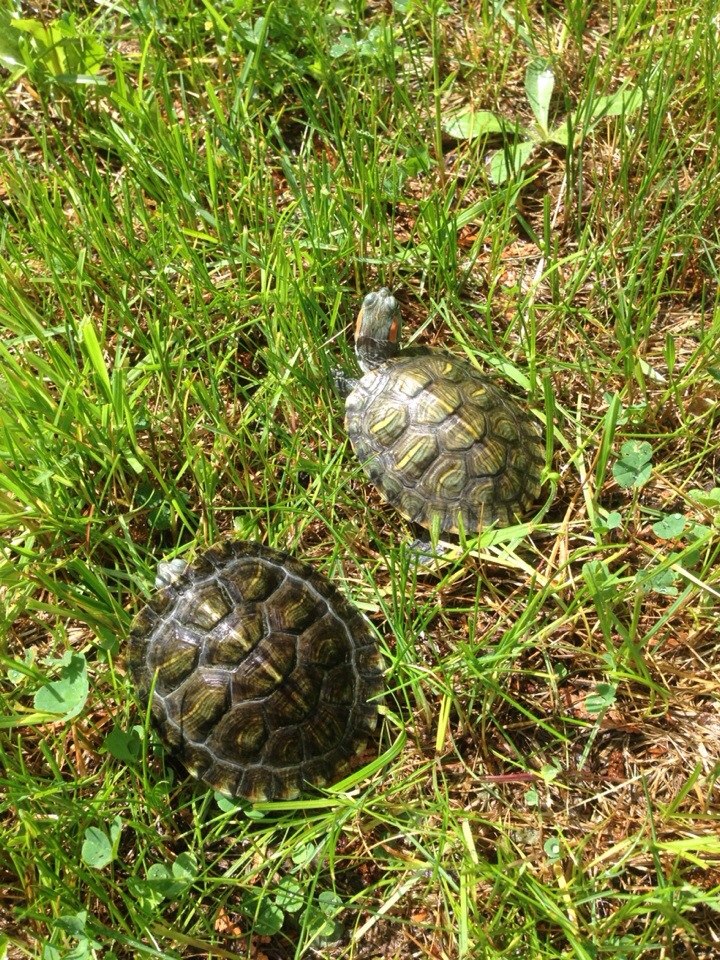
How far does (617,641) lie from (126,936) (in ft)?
6.55

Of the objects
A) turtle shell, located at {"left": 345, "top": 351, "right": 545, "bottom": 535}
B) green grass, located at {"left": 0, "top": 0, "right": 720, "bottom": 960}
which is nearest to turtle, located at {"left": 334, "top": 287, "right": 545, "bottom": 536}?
turtle shell, located at {"left": 345, "top": 351, "right": 545, "bottom": 535}

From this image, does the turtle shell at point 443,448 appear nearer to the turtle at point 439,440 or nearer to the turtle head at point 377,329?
the turtle at point 439,440

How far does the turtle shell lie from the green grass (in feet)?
0.42

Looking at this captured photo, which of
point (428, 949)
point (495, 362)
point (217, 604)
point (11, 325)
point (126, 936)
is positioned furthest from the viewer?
point (495, 362)

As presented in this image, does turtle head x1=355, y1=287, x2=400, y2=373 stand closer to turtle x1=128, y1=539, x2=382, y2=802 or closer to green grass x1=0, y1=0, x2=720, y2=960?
green grass x1=0, y1=0, x2=720, y2=960

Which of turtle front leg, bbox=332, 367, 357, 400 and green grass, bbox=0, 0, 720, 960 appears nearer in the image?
green grass, bbox=0, 0, 720, 960

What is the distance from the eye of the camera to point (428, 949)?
2.66 metres

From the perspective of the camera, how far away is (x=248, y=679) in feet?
9.32

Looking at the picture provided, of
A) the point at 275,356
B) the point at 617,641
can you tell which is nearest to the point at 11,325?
the point at 275,356

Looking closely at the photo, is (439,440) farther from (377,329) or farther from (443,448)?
(377,329)

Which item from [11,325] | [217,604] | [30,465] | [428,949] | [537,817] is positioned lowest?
[428,949]

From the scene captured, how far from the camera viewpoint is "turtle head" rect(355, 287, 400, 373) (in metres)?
3.31

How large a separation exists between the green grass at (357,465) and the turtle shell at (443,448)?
0.13m

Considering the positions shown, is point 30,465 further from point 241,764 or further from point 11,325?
point 241,764
